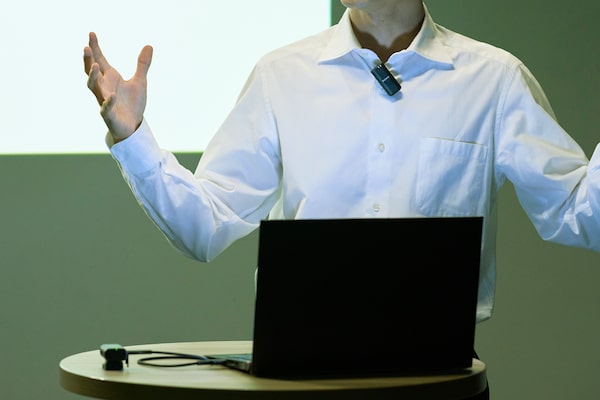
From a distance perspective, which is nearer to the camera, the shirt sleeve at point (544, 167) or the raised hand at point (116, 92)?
the raised hand at point (116, 92)

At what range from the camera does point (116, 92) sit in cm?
174

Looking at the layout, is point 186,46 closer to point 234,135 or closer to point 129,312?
point 129,312

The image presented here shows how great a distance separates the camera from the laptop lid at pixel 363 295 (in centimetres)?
131

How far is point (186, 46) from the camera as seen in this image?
10.5ft

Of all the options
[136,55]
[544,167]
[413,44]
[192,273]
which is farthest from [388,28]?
[192,273]

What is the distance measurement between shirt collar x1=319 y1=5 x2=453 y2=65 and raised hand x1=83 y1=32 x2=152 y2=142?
0.41 metres

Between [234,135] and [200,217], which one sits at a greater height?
[234,135]

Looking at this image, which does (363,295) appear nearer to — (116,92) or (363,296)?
(363,296)

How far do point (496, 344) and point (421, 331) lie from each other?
2191 mm

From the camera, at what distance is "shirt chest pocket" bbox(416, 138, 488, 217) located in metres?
1.94

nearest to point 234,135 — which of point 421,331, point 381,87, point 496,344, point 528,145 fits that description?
point 381,87

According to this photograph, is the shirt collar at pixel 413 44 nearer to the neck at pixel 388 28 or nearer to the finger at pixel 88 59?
the neck at pixel 388 28

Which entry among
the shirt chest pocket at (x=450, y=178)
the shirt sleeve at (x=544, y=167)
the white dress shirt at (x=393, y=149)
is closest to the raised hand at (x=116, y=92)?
the white dress shirt at (x=393, y=149)

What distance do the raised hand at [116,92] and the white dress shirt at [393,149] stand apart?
188 mm
